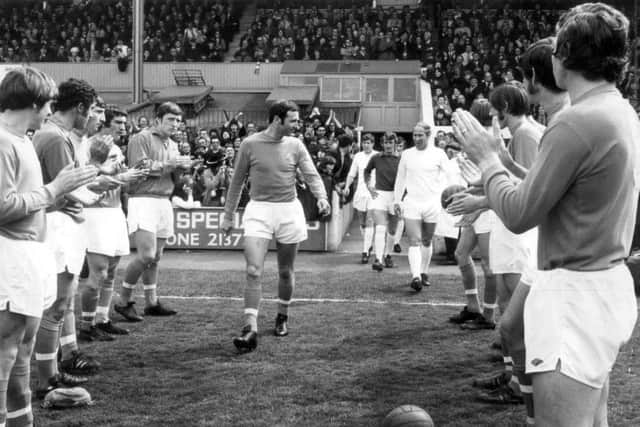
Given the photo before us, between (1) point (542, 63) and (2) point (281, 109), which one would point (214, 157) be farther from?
(1) point (542, 63)

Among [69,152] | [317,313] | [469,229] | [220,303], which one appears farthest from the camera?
[220,303]

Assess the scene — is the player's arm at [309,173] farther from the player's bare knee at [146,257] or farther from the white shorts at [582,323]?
the white shorts at [582,323]

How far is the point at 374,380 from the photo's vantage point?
18.3 feet

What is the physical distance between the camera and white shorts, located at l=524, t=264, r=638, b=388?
7.81ft

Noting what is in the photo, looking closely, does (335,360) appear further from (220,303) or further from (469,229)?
(220,303)

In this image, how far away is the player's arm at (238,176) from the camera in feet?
22.5

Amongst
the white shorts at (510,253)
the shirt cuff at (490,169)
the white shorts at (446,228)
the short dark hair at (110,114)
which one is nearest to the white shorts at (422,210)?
the white shorts at (446,228)

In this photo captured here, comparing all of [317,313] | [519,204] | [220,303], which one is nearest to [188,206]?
[220,303]

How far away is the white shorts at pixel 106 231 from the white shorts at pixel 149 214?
0.64 meters

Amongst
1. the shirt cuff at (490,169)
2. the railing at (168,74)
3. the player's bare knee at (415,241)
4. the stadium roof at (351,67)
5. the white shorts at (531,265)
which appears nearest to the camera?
the shirt cuff at (490,169)

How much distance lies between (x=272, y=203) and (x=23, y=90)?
11.3 feet

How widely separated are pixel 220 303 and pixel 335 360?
9.25ft

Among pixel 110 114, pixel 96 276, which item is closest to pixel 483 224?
pixel 96 276

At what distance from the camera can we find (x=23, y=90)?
11.6 ft
